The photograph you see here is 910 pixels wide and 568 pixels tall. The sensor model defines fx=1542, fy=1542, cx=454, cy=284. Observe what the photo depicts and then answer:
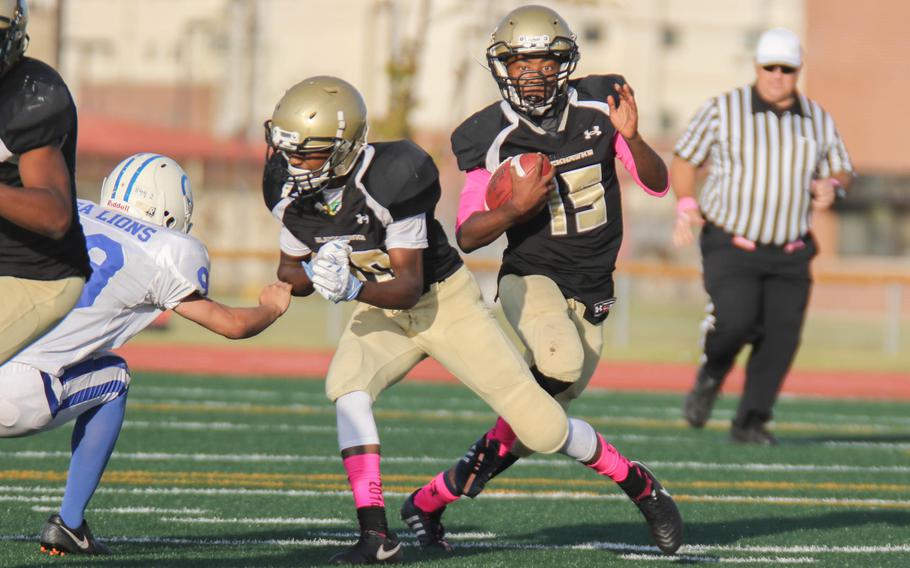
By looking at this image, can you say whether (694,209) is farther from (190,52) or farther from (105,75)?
(105,75)

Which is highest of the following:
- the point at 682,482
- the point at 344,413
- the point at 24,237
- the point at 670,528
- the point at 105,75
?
the point at 24,237

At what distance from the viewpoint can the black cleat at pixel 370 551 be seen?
14.2 ft

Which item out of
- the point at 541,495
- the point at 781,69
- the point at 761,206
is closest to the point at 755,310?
the point at 761,206

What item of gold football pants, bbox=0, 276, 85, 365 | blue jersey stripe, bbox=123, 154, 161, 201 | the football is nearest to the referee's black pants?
the football

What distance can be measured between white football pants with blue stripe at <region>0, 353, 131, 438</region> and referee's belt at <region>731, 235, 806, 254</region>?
3.81 m

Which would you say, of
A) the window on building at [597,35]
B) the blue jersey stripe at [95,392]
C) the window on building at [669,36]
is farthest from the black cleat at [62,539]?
the window on building at [669,36]

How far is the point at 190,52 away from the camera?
143ft

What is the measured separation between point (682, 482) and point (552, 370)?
164cm

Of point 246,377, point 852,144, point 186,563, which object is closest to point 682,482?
point 186,563

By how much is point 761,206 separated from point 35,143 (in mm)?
4569

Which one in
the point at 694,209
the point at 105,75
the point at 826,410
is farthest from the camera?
the point at 105,75

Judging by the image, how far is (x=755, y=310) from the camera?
7.50 meters

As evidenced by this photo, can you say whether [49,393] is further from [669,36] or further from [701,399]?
[669,36]

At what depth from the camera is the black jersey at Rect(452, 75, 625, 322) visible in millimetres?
5016
